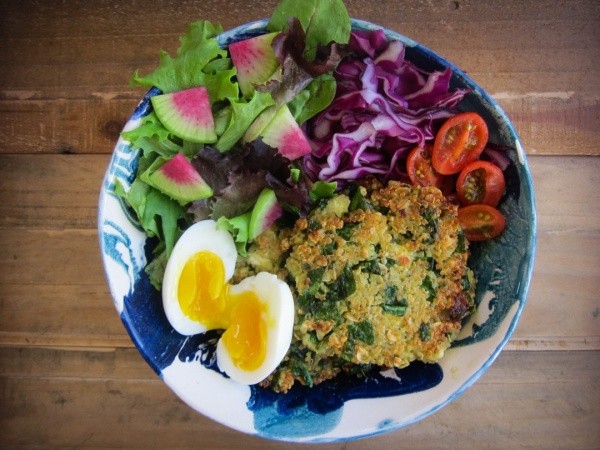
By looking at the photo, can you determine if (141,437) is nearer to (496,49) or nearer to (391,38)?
(391,38)

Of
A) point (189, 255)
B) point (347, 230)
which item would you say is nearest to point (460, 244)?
point (347, 230)

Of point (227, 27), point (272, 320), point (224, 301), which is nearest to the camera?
point (272, 320)

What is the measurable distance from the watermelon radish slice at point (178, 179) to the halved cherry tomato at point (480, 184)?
29.7 inches

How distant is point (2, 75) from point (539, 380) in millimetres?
2219

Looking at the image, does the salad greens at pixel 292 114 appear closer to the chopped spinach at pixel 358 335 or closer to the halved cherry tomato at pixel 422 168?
the halved cherry tomato at pixel 422 168

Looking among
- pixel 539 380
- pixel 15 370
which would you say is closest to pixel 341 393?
pixel 539 380

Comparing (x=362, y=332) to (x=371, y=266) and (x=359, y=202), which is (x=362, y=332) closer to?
(x=371, y=266)

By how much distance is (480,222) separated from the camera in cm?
174

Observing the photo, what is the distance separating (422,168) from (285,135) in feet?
1.41

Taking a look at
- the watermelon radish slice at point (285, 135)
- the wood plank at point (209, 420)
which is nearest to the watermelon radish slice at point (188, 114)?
the watermelon radish slice at point (285, 135)

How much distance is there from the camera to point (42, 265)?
2094 millimetres

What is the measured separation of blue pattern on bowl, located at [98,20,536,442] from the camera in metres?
1.61

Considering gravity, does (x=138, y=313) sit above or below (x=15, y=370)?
above

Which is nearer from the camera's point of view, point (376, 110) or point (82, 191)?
point (376, 110)
